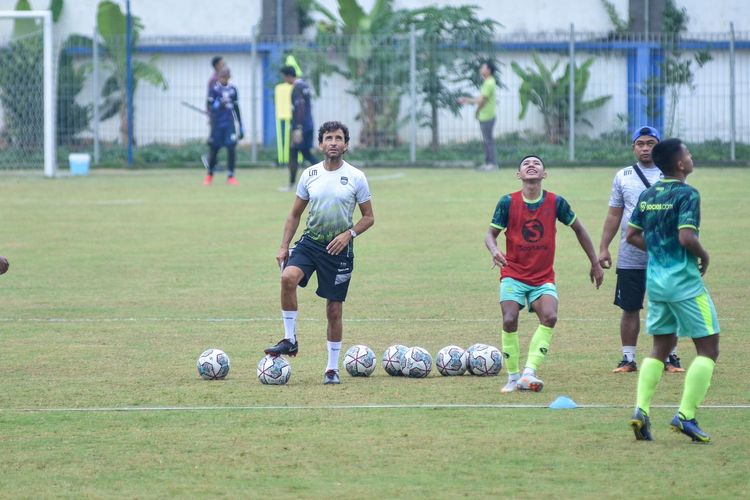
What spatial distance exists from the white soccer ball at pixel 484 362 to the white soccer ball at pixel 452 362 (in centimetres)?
6

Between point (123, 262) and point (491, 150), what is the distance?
1407cm

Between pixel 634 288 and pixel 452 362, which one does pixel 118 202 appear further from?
pixel 634 288

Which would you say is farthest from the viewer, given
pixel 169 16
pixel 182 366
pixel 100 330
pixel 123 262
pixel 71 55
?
pixel 169 16

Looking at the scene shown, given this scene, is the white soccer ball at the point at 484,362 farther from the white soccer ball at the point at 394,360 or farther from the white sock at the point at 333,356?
the white sock at the point at 333,356

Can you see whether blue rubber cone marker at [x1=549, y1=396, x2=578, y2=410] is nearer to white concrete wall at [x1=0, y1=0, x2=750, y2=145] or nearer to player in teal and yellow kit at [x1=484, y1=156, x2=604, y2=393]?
Result: player in teal and yellow kit at [x1=484, y1=156, x2=604, y2=393]

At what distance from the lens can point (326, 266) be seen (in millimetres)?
10914

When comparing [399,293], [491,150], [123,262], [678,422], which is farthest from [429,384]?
[491,150]

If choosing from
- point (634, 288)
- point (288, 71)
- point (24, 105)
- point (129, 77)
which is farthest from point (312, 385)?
point (129, 77)

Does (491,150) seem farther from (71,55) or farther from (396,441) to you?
(396,441)

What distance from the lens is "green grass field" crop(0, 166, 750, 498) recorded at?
776cm

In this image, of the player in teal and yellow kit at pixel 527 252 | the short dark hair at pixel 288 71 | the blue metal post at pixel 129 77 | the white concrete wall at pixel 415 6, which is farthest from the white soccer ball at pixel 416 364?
the white concrete wall at pixel 415 6

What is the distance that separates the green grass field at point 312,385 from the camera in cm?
776

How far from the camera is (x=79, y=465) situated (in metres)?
8.05

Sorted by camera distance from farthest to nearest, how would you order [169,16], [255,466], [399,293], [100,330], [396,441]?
[169,16] < [399,293] < [100,330] < [396,441] < [255,466]
